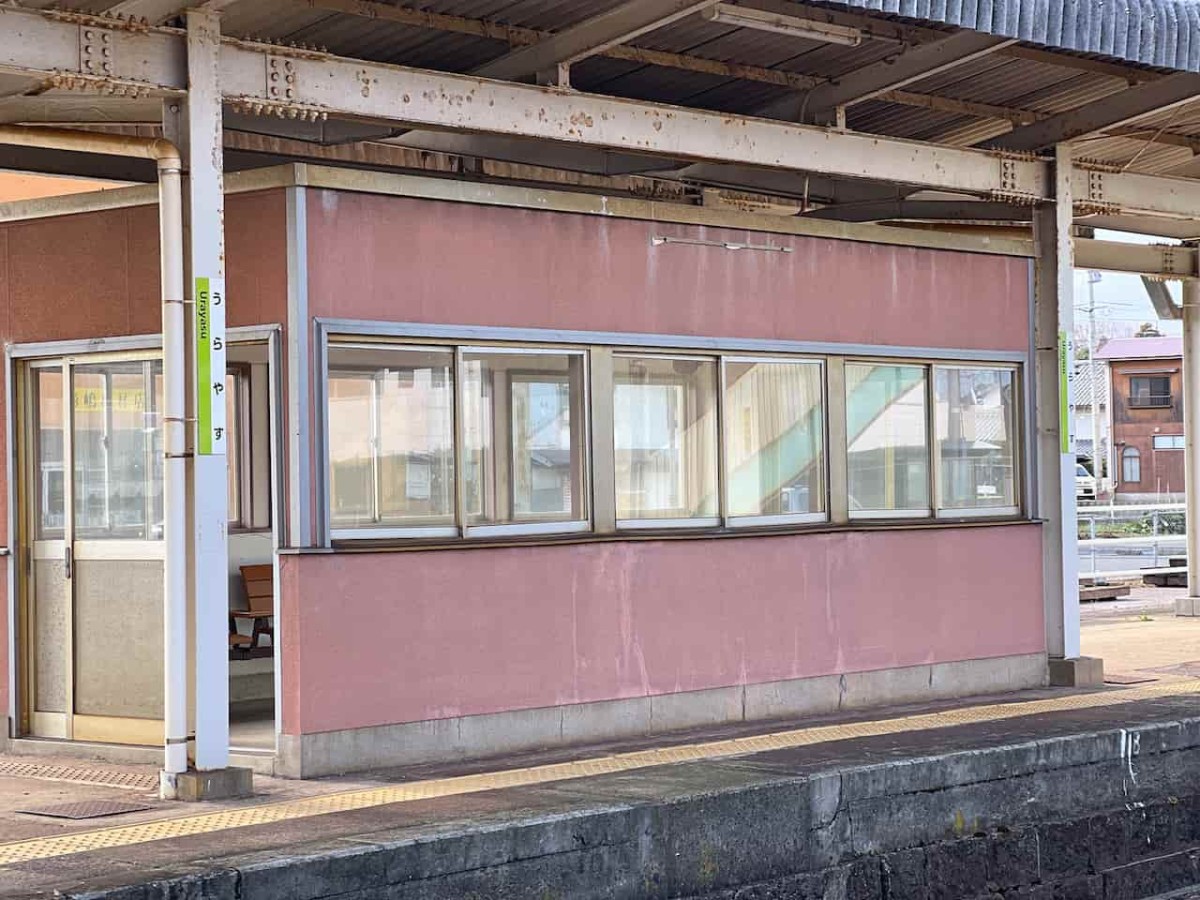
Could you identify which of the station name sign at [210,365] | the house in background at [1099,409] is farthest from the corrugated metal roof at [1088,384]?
the station name sign at [210,365]

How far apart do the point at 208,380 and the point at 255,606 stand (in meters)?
3.40

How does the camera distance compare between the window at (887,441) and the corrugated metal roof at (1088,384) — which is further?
the corrugated metal roof at (1088,384)

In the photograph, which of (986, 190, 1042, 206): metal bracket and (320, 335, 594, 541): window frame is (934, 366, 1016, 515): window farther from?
(320, 335, 594, 541): window frame

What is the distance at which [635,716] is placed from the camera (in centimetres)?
998

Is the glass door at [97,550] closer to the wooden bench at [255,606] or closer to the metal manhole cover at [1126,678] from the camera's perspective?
the wooden bench at [255,606]

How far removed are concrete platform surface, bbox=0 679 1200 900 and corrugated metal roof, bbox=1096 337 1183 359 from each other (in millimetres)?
57467

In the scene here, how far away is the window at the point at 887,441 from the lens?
11.4 metres

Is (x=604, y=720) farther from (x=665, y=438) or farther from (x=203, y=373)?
(x=203, y=373)

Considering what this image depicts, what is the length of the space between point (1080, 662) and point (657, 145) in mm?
4832

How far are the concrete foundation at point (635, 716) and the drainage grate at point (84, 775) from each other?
Result: 0.67 m

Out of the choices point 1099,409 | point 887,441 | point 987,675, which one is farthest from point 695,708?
point 1099,409

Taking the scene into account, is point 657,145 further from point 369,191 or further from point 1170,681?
point 1170,681

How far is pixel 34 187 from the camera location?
12.3 meters

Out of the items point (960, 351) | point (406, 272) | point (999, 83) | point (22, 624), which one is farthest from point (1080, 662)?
point (22, 624)
